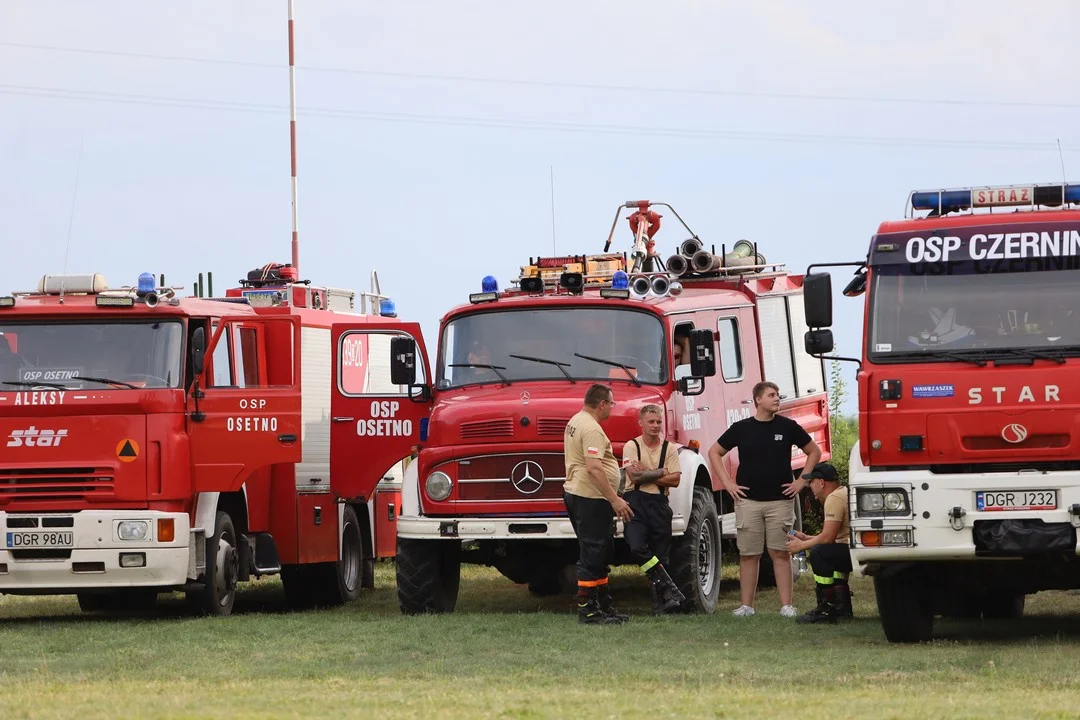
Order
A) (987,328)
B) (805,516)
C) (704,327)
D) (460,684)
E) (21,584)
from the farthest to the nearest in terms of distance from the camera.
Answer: (805,516) < (704,327) < (21,584) < (987,328) < (460,684)

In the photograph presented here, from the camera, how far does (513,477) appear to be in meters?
15.2

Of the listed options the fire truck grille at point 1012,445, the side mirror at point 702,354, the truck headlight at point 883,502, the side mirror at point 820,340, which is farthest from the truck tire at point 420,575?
the fire truck grille at point 1012,445

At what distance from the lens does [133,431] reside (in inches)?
599

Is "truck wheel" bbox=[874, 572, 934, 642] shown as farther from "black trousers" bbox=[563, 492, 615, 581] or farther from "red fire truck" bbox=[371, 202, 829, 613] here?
"red fire truck" bbox=[371, 202, 829, 613]

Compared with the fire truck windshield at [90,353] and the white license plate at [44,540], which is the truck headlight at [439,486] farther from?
the white license plate at [44,540]

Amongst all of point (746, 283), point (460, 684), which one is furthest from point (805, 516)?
point (460, 684)

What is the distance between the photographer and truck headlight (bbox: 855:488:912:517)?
12.1 metres

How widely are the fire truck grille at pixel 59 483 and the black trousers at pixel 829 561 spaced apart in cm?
558

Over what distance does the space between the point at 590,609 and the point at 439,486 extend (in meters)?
1.74

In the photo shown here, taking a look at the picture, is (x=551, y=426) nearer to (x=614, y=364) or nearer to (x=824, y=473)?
(x=614, y=364)

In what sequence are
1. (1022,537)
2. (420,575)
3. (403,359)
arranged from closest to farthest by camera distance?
(1022,537) < (420,575) < (403,359)

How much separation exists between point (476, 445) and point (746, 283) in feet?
12.2

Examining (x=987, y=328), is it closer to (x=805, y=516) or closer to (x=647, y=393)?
(x=647, y=393)

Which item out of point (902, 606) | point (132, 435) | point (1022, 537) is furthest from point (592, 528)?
point (132, 435)
